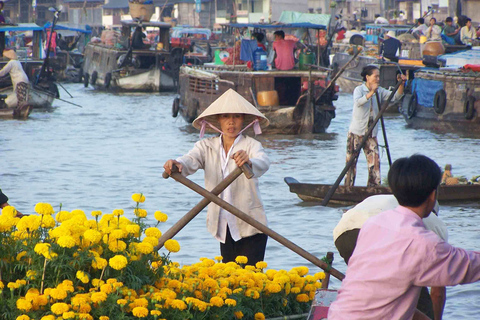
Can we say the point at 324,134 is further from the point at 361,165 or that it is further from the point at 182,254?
the point at 182,254

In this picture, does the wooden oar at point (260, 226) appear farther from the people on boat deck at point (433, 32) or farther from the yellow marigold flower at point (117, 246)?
the people on boat deck at point (433, 32)

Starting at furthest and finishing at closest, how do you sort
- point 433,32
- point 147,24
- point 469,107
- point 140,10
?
point 140,10 → point 147,24 → point 433,32 → point 469,107

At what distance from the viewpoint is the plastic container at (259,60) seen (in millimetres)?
16047

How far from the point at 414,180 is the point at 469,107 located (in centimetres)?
1384

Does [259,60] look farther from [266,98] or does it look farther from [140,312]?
[140,312]

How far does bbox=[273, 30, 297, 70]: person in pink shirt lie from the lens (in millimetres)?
15930

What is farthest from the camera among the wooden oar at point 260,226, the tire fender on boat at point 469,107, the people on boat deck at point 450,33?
the people on boat deck at point 450,33

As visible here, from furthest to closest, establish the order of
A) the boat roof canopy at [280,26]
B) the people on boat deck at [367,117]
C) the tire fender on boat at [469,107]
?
1. the boat roof canopy at [280,26]
2. the tire fender on boat at [469,107]
3. the people on boat deck at [367,117]

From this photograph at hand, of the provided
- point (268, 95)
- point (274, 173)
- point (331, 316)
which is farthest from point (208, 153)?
point (268, 95)

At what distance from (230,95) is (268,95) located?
36.8 ft

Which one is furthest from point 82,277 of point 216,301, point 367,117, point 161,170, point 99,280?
point 161,170

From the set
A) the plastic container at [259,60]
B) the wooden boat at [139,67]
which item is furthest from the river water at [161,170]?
the wooden boat at [139,67]

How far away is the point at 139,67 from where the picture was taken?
1054 inches

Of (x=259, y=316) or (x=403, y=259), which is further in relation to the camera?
(x=259, y=316)
